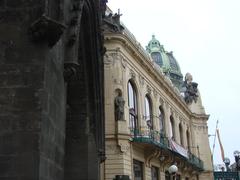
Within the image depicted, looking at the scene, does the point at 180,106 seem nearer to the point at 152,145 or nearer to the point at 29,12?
the point at 152,145

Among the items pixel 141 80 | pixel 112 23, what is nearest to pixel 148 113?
pixel 141 80

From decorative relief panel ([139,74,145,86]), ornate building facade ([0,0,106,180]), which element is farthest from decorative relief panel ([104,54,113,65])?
ornate building facade ([0,0,106,180])

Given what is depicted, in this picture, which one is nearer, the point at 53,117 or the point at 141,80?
the point at 53,117

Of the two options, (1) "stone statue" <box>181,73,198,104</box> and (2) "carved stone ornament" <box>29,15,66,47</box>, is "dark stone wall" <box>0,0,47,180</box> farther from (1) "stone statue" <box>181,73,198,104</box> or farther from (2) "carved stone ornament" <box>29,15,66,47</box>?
(1) "stone statue" <box>181,73,198,104</box>

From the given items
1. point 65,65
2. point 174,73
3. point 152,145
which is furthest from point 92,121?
point 174,73

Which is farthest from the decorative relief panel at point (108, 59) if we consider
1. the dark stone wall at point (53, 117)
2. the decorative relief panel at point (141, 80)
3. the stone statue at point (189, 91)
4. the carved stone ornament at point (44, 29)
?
the stone statue at point (189, 91)

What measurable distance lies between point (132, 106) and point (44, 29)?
71.4 ft

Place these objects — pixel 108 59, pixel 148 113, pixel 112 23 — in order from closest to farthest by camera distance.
A: pixel 108 59 → pixel 112 23 → pixel 148 113

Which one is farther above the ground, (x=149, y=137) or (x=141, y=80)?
(x=141, y=80)

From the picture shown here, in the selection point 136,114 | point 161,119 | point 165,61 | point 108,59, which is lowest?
point 136,114

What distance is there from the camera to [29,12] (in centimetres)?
880

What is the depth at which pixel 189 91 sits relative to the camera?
5212 cm

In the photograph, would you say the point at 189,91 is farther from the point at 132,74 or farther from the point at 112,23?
the point at 112,23

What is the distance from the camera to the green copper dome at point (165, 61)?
61656mm
